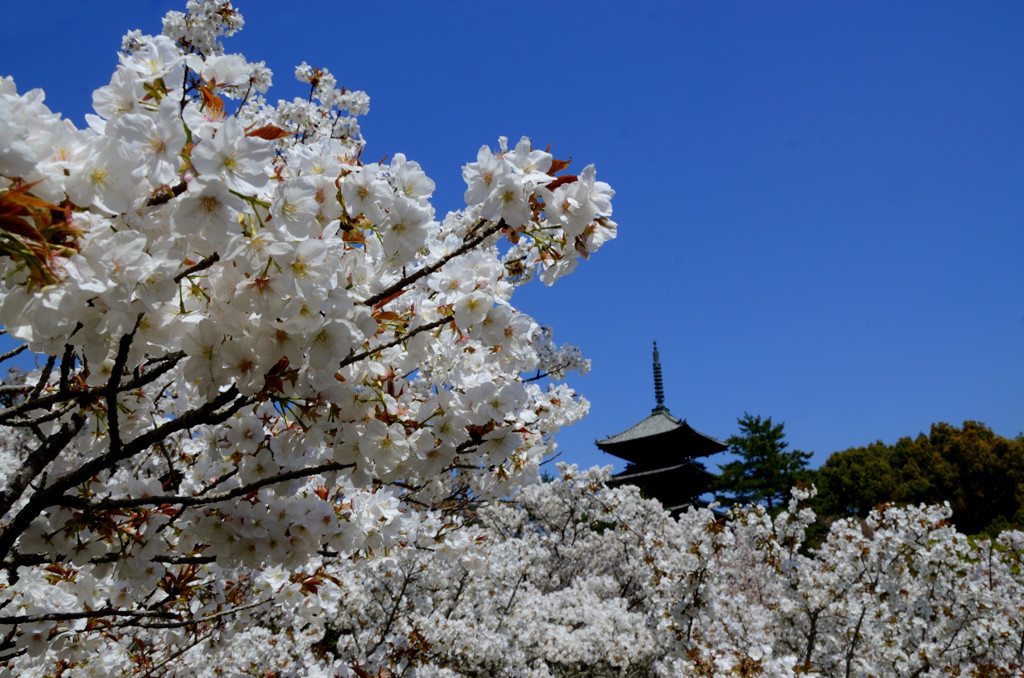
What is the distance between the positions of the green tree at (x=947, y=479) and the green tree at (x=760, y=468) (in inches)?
63.6

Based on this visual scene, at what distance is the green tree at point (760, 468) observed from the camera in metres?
31.0

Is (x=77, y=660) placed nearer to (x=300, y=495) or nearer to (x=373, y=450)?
(x=300, y=495)

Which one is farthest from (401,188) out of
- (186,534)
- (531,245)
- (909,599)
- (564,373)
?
(909,599)

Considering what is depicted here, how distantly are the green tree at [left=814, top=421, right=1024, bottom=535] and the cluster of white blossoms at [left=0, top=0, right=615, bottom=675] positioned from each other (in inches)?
1241

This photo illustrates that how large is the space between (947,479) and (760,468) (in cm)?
879

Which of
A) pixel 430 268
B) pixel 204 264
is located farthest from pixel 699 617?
pixel 204 264

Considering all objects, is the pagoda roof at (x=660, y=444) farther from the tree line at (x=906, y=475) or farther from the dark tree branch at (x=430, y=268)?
the dark tree branch at (x=430, y=268)

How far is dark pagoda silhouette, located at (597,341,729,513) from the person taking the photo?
92.7 feet

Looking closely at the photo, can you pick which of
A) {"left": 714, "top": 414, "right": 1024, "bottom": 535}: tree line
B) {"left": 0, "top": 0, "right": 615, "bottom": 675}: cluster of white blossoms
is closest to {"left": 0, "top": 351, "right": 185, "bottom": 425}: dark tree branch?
{"left": 0, "top": 0, "right": 615, "bottom": 675}: cluster of white blossoms

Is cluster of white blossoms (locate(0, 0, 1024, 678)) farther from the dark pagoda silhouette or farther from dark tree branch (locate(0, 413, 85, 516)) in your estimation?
the dark pagoda silhouette

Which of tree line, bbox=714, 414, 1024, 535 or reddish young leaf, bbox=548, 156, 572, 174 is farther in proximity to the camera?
tree line, bbox=714, 414, 1024, 535

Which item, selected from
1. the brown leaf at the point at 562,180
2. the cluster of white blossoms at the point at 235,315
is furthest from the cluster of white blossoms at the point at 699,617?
the brown leaf at the point at 562,180

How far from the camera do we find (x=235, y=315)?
1.26 meters

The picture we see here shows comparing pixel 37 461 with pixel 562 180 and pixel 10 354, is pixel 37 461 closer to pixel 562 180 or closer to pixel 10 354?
pixel 10 354
